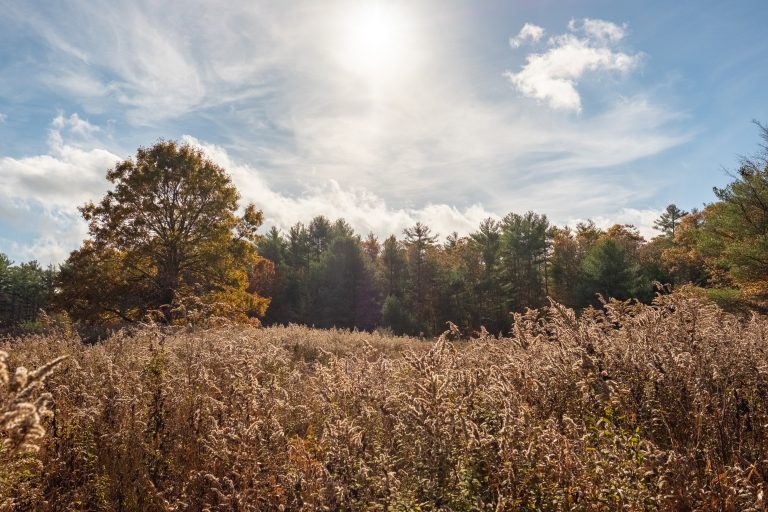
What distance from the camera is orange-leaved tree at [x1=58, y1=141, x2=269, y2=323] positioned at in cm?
2195

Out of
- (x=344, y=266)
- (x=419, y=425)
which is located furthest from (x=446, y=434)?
(x=344, y=266)

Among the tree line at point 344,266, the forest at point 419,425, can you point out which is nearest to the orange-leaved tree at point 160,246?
the tree line at point 344,266

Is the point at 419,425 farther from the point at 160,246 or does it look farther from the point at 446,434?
the point at 160,246

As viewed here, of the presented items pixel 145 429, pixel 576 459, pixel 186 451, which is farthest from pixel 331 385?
pixel 576 459

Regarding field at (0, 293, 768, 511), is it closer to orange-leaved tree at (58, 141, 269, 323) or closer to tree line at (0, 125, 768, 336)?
tree line at (0, 125, 768, 336)

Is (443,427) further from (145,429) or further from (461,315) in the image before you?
(461,315)

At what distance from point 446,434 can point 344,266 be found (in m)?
38.1

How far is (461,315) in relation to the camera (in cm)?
4106

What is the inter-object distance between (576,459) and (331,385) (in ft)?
8.36

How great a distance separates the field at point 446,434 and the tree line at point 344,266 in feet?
5.19

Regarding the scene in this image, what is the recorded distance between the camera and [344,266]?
41312 millimetres

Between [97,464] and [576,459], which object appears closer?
[576,459]

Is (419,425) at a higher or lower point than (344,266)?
lower

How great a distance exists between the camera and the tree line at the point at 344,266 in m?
22.0
